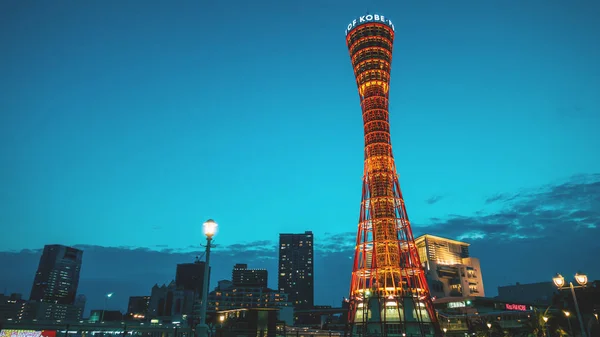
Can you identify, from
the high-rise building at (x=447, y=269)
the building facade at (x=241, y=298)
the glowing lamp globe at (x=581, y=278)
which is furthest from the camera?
the building facade at (x=241, y=298)

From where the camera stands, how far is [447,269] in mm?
119562

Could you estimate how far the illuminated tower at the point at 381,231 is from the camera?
61.5 metres

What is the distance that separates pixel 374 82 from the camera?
7112cm

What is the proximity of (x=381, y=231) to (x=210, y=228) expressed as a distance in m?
56.6

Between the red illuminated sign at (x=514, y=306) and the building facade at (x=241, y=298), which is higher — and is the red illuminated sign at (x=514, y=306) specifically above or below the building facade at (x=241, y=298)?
below

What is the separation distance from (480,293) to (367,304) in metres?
75.9

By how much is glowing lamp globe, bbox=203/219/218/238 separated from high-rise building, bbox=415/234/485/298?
10889 cm

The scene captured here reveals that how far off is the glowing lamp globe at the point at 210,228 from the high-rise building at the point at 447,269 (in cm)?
10889

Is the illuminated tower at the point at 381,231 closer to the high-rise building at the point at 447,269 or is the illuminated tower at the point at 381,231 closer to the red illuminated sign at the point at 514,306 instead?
the red illuminated sign at the point at 514,306

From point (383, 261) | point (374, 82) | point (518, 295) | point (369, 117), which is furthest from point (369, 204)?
point (518, 295)

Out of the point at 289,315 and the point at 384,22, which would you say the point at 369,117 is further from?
Answer: the point at 289,315

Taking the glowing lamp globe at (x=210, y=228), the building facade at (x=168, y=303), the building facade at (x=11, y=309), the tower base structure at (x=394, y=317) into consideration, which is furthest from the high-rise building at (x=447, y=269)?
the building facade at (x=11, y=309)

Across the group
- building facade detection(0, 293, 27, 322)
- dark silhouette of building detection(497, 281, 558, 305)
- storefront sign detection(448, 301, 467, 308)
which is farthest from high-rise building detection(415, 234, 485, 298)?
building facade detection(0, 293, 27, 322)

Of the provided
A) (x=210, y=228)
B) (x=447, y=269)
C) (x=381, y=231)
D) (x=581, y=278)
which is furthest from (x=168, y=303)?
(x=210, y=228)
